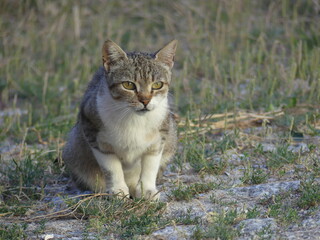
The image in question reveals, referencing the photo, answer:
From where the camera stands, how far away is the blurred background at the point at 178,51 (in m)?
7.32

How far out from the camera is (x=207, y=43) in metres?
9.66

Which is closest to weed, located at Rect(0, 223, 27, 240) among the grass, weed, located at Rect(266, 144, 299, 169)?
the grass

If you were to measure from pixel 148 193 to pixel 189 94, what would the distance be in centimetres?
290

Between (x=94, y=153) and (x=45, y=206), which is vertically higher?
(x=94, y=153)

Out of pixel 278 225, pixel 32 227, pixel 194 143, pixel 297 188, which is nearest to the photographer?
pixel 278 225

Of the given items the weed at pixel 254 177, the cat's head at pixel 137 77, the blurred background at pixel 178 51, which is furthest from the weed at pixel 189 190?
the blurred background at pixel 178 51

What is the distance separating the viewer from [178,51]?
9492mm

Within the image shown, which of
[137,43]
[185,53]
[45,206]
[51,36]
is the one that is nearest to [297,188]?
[45,206]

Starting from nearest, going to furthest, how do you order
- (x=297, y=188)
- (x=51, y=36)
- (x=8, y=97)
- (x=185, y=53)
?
(x=297, y=188)
(x=8, y=97)
(x=185, y=53)
(x=51, y=36)

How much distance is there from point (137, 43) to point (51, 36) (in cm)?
149

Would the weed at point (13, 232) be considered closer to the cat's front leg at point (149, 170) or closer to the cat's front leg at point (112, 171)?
the cat's front leg at point (112, 171)

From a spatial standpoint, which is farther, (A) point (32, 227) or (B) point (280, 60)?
(B) point (280, 60)

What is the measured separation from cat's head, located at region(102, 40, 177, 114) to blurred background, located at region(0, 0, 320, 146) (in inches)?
70.6

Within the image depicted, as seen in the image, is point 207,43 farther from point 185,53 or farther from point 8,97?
point 8,97
